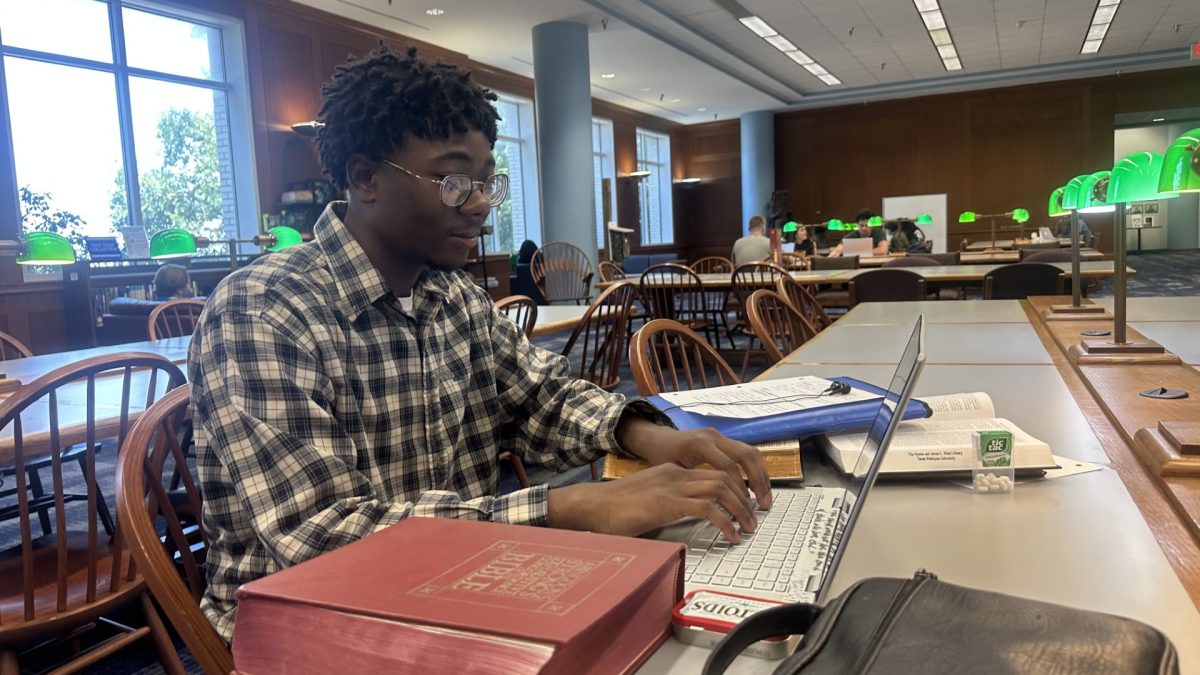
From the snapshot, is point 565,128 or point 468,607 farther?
point 565,128

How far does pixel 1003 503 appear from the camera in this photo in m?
0.84

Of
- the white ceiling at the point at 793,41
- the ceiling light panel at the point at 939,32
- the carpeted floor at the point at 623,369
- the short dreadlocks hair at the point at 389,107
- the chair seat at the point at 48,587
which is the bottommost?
the carpeted floor at the point at 623,369

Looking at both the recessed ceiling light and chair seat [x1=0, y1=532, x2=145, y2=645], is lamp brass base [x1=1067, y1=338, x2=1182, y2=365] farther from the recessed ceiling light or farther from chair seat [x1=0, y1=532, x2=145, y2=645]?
the recessed ceiling light

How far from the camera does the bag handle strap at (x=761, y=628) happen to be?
458 millimetres

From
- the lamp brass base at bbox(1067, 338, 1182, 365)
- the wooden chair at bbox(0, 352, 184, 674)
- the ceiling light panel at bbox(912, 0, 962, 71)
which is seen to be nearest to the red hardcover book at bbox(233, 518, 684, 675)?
the wooden chair at bbox(0, 352, 184, 674)

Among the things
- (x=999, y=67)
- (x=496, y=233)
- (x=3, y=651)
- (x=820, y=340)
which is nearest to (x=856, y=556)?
(x=3, y=651)

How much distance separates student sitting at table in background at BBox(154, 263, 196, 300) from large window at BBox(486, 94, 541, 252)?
541 centimetres

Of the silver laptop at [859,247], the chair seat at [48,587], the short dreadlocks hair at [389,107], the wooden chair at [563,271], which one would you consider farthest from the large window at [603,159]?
the short dreadlocks hair at [389,107]

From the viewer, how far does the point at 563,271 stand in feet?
24.8

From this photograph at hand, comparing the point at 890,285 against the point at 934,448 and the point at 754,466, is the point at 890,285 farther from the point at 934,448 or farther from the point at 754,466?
the point at 754,466

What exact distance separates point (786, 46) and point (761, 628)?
395 inches

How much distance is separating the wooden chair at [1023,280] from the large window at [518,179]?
6.64 m

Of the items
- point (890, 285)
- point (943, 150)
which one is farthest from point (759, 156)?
point (890, 285)

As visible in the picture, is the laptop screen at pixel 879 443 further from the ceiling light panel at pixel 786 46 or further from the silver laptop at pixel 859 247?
the ceiling light panel at pixel 786 46
